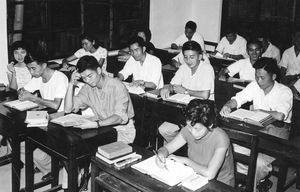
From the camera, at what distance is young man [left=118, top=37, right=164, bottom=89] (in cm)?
447

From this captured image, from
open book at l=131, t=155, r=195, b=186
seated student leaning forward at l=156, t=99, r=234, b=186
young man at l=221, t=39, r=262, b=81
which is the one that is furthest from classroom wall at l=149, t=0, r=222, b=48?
open book at l=131, t=155, r=195, b=186

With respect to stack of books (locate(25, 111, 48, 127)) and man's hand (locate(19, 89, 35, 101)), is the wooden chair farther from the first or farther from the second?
man's hand (locate(19, 89, 35, 101))

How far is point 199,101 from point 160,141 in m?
1.91

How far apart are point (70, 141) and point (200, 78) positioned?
1.92 meters

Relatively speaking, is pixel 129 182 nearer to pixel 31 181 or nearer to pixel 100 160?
pixel 100 160

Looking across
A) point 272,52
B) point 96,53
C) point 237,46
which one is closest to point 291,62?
point 272,52

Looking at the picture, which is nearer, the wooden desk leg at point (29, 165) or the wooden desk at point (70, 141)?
the wooden desk at point (70, 141)

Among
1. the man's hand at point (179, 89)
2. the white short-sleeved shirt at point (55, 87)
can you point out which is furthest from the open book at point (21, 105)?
the man's hand at point (179, 89)

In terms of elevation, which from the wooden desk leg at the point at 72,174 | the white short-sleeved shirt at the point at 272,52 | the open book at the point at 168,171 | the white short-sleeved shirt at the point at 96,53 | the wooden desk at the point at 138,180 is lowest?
the wooden desk leg at the point at 72,174

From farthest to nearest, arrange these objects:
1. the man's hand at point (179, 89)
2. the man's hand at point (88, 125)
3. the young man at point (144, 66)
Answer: the young man at point (144, 66), the man's hand at point (179, 89), the man's hand at point (88, 125)

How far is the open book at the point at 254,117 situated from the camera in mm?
3135

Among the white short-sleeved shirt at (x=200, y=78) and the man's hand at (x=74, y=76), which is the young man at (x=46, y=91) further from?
the white short-sleeved shirt at (x=200, y=78)

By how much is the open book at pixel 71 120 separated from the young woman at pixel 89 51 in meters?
2.38

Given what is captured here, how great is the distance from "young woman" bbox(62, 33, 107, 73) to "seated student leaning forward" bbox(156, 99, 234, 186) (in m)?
3.28
